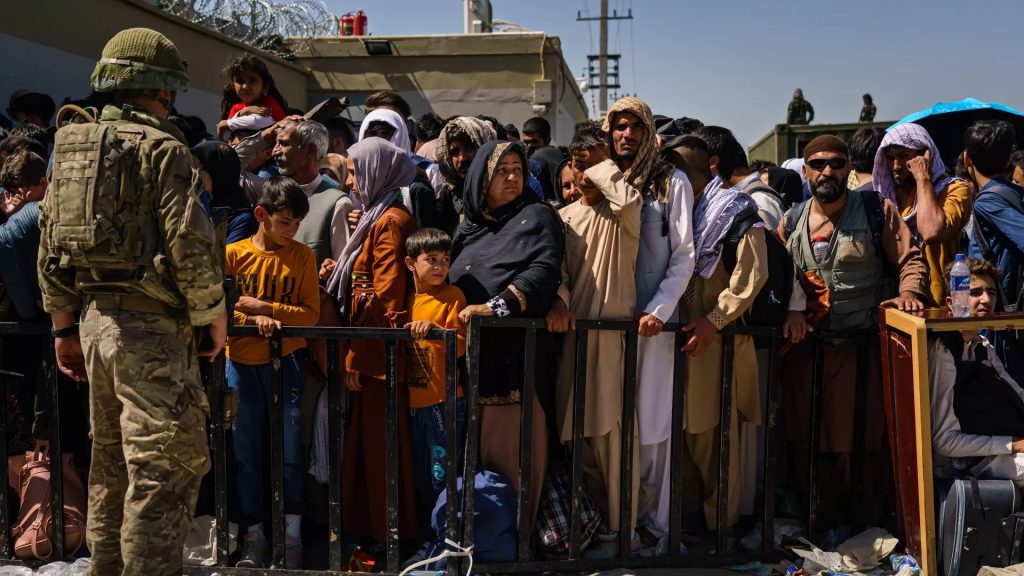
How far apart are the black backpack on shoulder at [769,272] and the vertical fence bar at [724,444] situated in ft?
0.74

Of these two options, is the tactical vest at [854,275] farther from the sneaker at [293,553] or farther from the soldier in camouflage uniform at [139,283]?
the soldier in camouflage uniform at [139,283]

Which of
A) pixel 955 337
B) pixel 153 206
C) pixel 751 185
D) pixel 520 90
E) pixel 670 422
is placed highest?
pixel 520 90

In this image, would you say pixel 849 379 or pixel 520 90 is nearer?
pixel 849 379

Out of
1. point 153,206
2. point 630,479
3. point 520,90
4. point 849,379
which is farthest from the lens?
point 520,90

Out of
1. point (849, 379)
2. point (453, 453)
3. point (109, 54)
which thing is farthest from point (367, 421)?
point (849, 379)

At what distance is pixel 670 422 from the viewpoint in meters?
4.05

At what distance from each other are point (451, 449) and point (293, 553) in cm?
95

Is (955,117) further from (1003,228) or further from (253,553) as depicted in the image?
(253,553)

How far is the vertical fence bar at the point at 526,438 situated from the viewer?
12.2ft

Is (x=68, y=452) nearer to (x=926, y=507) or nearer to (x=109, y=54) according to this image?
(x=109, y=54)

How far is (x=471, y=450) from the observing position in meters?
3.68

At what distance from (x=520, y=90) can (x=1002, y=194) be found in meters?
13.1

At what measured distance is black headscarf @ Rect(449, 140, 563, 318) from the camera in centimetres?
377

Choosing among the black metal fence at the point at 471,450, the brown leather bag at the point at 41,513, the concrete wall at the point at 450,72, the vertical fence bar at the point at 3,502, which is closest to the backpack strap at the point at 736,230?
the black metal fence at the point at 471,450
